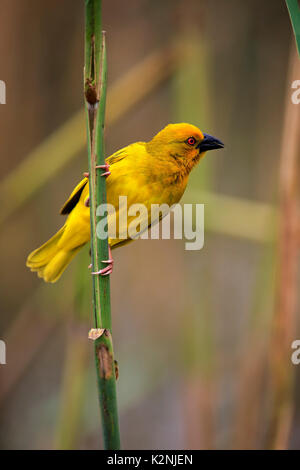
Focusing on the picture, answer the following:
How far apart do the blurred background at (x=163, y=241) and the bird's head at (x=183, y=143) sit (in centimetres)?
33

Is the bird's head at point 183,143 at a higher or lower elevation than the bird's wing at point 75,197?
higher

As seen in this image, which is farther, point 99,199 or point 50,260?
point 50,260

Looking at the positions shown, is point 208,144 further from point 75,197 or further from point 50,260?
point 50,260

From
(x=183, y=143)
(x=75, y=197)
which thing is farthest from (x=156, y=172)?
(x=75, y=197)

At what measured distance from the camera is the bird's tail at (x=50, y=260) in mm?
1556

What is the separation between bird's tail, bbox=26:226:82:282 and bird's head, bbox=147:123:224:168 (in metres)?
0.39

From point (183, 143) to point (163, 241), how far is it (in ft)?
5.61

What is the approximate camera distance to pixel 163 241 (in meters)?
3.11

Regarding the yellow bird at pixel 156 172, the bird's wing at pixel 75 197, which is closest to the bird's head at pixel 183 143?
the yellow bird at pixel 156 172

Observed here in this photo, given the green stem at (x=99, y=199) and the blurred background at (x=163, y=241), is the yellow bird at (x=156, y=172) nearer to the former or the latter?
the blurred background at (x=163, y=241)

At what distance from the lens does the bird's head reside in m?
1.39

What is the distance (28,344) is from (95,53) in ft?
6.02

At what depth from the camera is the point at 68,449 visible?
1.74 metres

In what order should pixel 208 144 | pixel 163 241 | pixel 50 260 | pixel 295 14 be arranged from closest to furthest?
1. pixel 295 14
2. pixel 208 144
3. pixel 50 260
4. pixel 163 241
